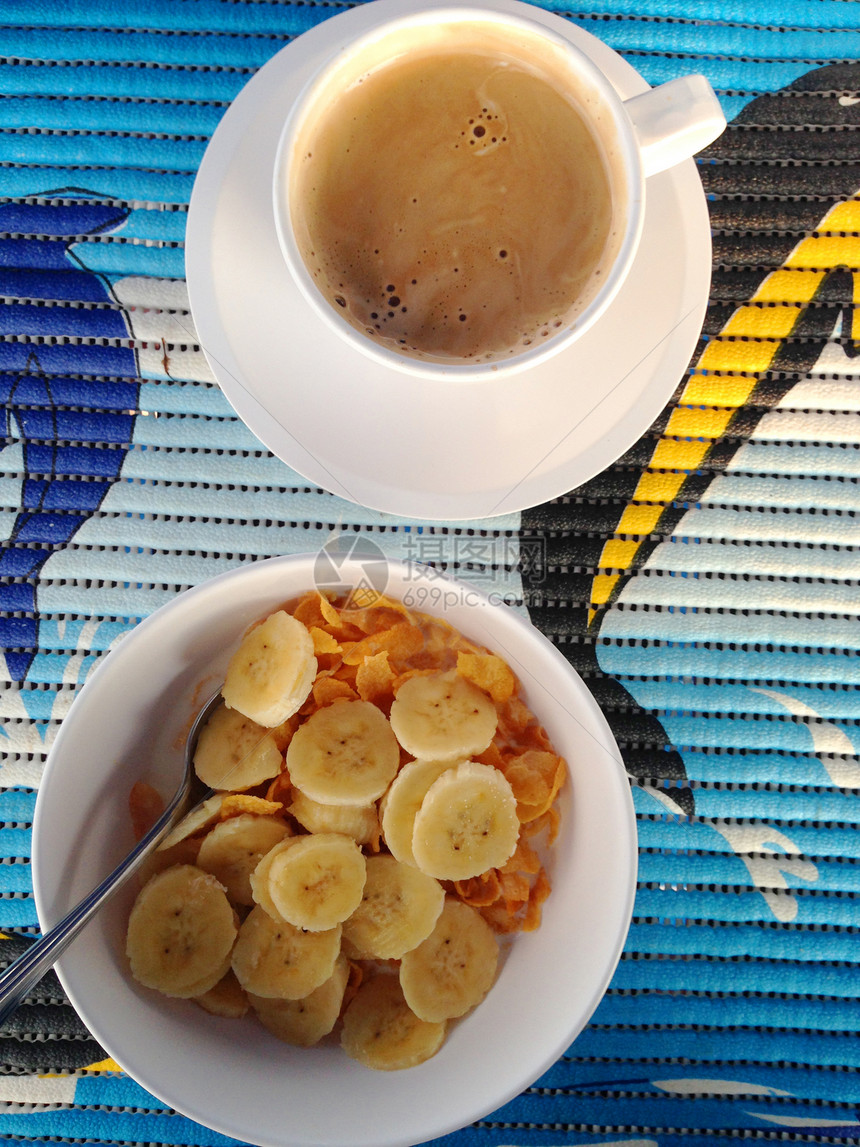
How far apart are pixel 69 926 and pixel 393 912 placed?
236mm

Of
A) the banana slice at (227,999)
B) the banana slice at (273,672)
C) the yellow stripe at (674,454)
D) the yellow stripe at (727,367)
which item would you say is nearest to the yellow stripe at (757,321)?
the yellow stripe at (727,367)

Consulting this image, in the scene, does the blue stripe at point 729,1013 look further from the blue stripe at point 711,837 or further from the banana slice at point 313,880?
the banana slice at point 313,880

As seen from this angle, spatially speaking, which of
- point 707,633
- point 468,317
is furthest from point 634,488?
point 468,317

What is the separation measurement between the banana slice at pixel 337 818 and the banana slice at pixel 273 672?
0.08 meters

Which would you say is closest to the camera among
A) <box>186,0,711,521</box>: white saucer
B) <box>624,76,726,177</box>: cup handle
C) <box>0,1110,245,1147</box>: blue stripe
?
<box>624,76,726,177</box>: cup handle

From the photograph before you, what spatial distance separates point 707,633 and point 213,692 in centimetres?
45

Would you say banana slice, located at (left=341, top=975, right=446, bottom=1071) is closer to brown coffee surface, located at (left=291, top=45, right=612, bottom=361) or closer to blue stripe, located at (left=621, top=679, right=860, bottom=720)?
blue stripe, located at (left=621, top=679, right=860, bottom=720)

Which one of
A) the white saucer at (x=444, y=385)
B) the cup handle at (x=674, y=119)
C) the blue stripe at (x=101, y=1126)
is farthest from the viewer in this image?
the blue stripe at (x=101, y=1126)

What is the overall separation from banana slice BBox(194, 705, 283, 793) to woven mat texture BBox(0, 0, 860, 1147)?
0.17m

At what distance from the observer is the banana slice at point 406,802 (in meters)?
0.65

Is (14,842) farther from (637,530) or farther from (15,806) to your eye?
(637,530)

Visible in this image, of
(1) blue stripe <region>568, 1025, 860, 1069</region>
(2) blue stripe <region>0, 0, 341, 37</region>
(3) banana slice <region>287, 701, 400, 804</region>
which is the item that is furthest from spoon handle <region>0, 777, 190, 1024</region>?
(2) blue stripe <region>0, 0, 341, 37</region>

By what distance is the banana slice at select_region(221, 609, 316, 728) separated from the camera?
0.63m

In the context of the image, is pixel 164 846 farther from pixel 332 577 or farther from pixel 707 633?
pixel 707 633
